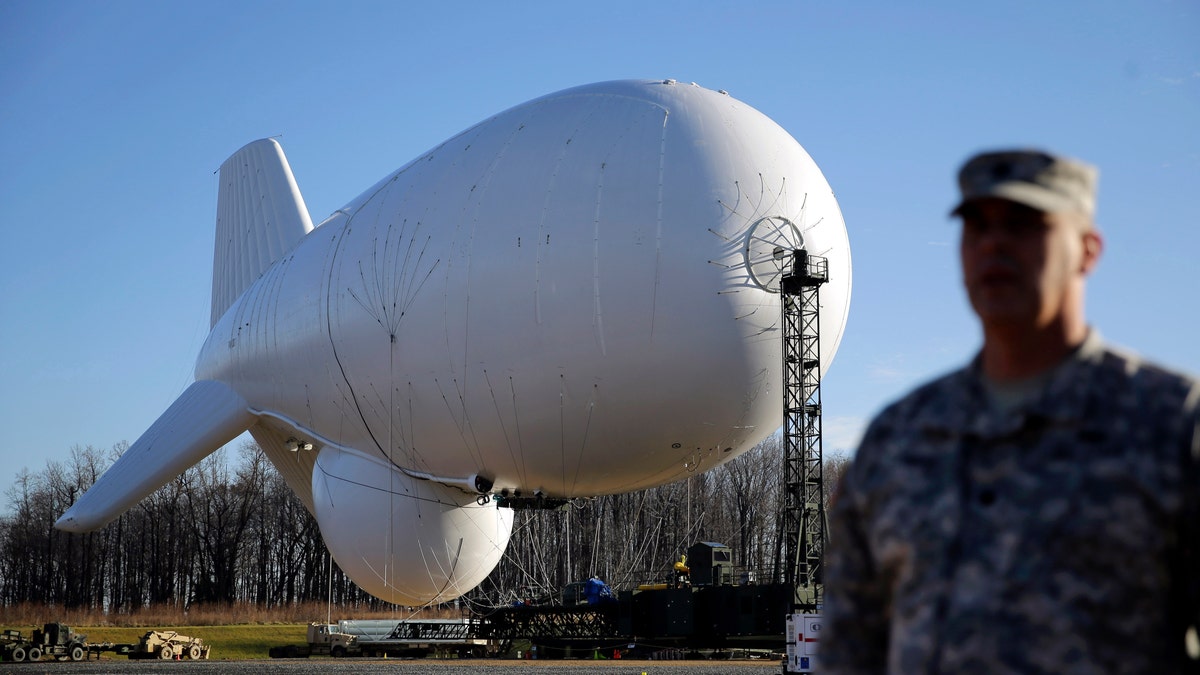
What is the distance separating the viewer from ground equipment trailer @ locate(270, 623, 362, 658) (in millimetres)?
37500

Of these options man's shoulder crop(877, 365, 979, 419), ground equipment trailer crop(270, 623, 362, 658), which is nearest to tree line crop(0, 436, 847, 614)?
ground equipment trailer crop(270, 623, 362, 658)

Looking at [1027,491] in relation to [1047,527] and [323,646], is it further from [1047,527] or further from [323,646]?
[323,646]

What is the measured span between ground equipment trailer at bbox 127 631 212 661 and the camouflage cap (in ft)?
119

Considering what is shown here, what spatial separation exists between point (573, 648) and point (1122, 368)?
95.1ft

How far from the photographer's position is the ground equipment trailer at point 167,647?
34.8m

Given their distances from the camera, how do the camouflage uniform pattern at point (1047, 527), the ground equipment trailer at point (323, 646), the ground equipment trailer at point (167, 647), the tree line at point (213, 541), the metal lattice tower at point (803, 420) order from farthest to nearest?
the tree line at point (213, 541), the ground equipment trailer at point (323, 646), the ground equipment trailer at point (167, 647), the metal lattice tower at point (803, 420), the camouflage uniform pattern at point (1047, 527)

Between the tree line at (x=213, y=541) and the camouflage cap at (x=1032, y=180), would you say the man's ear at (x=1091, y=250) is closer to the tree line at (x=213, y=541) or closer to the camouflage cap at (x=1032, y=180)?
the camouflage cap at (x=1032, y=180)

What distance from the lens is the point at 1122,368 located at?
2.07 metres

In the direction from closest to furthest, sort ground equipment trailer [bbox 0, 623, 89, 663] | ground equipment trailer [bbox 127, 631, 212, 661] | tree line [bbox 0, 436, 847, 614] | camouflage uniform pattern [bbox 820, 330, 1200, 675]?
camouflage uniform pattern [bbox 820, 330, 1200, 675] → ground equipment trailer [bbox 0, 623, 89, 663] → ground equipment trailer [bbox 127, 631, 212, 661] → tree line [bbox 0, 436, 847, 614]

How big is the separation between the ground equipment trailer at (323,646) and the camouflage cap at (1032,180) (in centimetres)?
3752

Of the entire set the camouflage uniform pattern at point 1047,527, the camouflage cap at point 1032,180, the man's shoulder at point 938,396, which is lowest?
the camouflage uniform pattern at point 1047,527

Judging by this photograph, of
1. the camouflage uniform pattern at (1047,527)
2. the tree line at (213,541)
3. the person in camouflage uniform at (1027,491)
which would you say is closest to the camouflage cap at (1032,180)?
the person in camouflage uniform at (1027,491)

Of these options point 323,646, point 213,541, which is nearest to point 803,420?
point 323,646

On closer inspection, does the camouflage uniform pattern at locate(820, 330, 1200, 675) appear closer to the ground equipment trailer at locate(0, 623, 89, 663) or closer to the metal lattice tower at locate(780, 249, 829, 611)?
the metal lattice tower at locate(780, 249, 829, 611)
